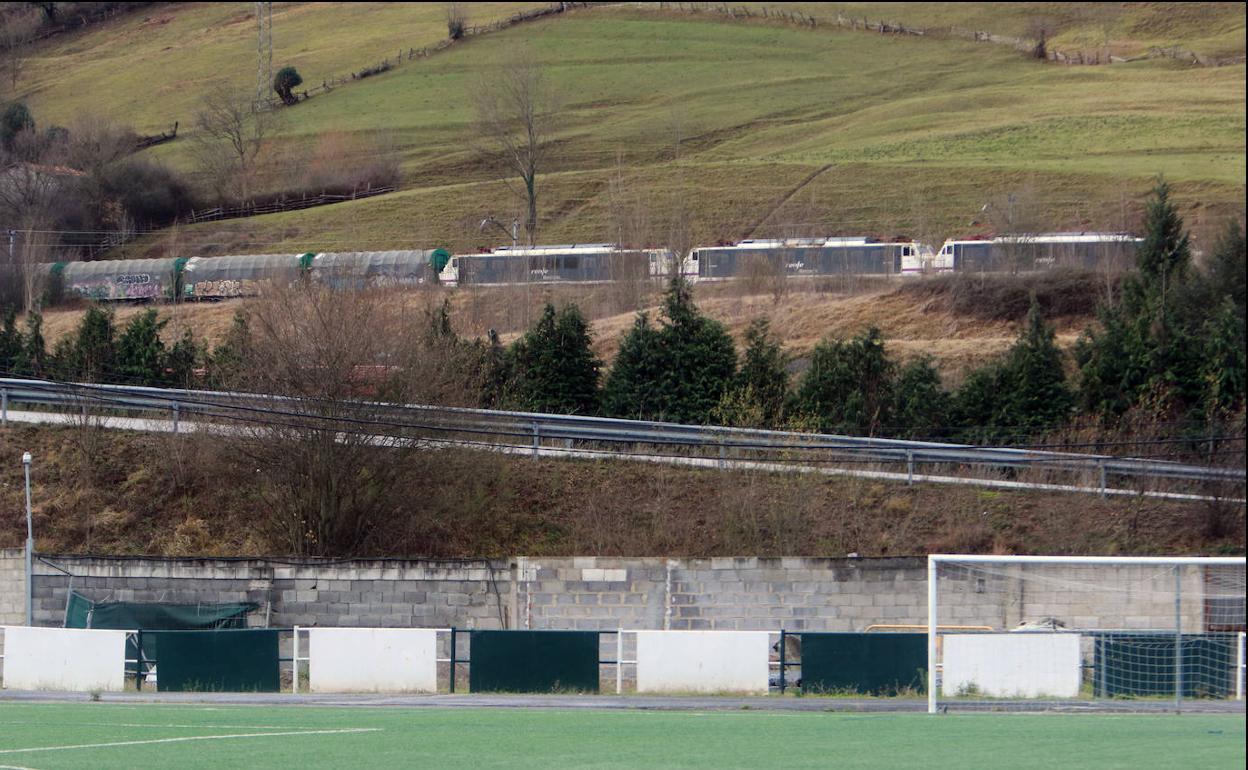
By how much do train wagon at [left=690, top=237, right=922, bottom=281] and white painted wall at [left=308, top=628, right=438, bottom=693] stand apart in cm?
3800

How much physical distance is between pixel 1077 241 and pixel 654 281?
1821cm

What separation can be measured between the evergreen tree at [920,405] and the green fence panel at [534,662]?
18.9 metres

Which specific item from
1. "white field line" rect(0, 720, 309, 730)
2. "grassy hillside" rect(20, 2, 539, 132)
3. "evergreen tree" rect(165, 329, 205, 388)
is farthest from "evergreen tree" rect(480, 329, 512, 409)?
"grassy hillside" rect(20, 2, 539, 132)

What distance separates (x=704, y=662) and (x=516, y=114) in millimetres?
79149

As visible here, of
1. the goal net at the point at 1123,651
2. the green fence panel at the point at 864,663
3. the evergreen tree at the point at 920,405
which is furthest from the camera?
the evergreen tree at the point at 920,405

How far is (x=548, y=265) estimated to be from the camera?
2520 inches

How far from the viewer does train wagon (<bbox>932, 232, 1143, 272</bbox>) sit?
52.5 m

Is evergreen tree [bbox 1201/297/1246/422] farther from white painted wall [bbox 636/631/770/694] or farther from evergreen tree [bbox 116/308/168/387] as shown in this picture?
evergreen tree [bbox 116/308/168/387]

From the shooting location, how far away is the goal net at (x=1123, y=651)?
20141 mm

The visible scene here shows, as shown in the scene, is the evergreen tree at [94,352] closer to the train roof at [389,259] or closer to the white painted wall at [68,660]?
the train roof at [389,259]

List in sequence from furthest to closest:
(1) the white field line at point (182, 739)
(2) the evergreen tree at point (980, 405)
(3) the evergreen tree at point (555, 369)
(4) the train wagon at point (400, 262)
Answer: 1. (4) the train wagon at point (400, 262)
2. (3) the evergreen tree at point (555, 369)
3. (2) the evergreen tree at point (980, 405)
4. (1) the white field line at point (182, 739)

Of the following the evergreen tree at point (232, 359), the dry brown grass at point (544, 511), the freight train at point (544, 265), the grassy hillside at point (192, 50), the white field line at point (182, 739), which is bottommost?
the white field line at point (182, 739)

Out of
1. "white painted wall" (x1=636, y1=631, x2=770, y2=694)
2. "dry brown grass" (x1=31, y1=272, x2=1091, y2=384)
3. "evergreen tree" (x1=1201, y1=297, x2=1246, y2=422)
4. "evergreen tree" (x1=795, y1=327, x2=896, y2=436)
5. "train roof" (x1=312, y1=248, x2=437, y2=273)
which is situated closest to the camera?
"white painted wall" (x1=636, y1=631, x2=770, y2=694)

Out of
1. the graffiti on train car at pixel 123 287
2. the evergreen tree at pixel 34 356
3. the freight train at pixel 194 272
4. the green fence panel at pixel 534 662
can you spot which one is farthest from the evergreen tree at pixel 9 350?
the green fence panel at pixel 534 662
